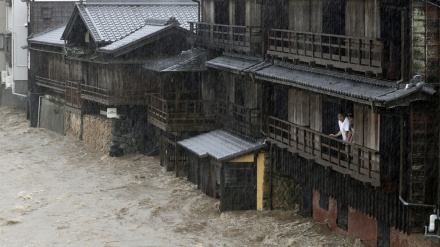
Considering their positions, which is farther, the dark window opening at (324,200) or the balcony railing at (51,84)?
the balcony railing at (51,84)

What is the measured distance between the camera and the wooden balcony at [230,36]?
3144cm

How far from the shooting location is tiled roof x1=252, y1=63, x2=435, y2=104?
2039 centimetres

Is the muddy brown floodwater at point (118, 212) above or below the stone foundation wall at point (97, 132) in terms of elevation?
below

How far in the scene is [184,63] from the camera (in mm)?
37219

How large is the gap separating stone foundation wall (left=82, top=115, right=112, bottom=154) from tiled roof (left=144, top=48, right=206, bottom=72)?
5136 mm

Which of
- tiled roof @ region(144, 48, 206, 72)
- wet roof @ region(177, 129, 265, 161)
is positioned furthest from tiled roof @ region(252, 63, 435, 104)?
tiled roof @ region(144, 48, 206, 72)

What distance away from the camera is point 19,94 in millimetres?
57344

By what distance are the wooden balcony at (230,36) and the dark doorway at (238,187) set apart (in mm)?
4332

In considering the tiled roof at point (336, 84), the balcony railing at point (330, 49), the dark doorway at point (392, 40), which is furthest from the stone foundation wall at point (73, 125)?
the dark doorway at point (392, 40)

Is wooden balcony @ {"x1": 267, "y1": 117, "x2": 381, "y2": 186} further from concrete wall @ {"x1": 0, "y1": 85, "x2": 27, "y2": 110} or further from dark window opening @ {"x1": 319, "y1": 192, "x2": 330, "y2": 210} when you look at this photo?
concrete wall @ {"x1": 0, "y1": 85, "x2": 27, "y2": 110}

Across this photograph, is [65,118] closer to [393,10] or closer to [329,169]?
[329,169]

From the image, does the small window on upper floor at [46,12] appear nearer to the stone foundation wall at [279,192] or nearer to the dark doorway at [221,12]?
the dark doorway at [221,12]

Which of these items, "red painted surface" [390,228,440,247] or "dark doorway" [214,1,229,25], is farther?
"dark doorway" [214,1,229,25]

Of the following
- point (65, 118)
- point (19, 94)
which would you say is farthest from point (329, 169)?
point (19, 94)
